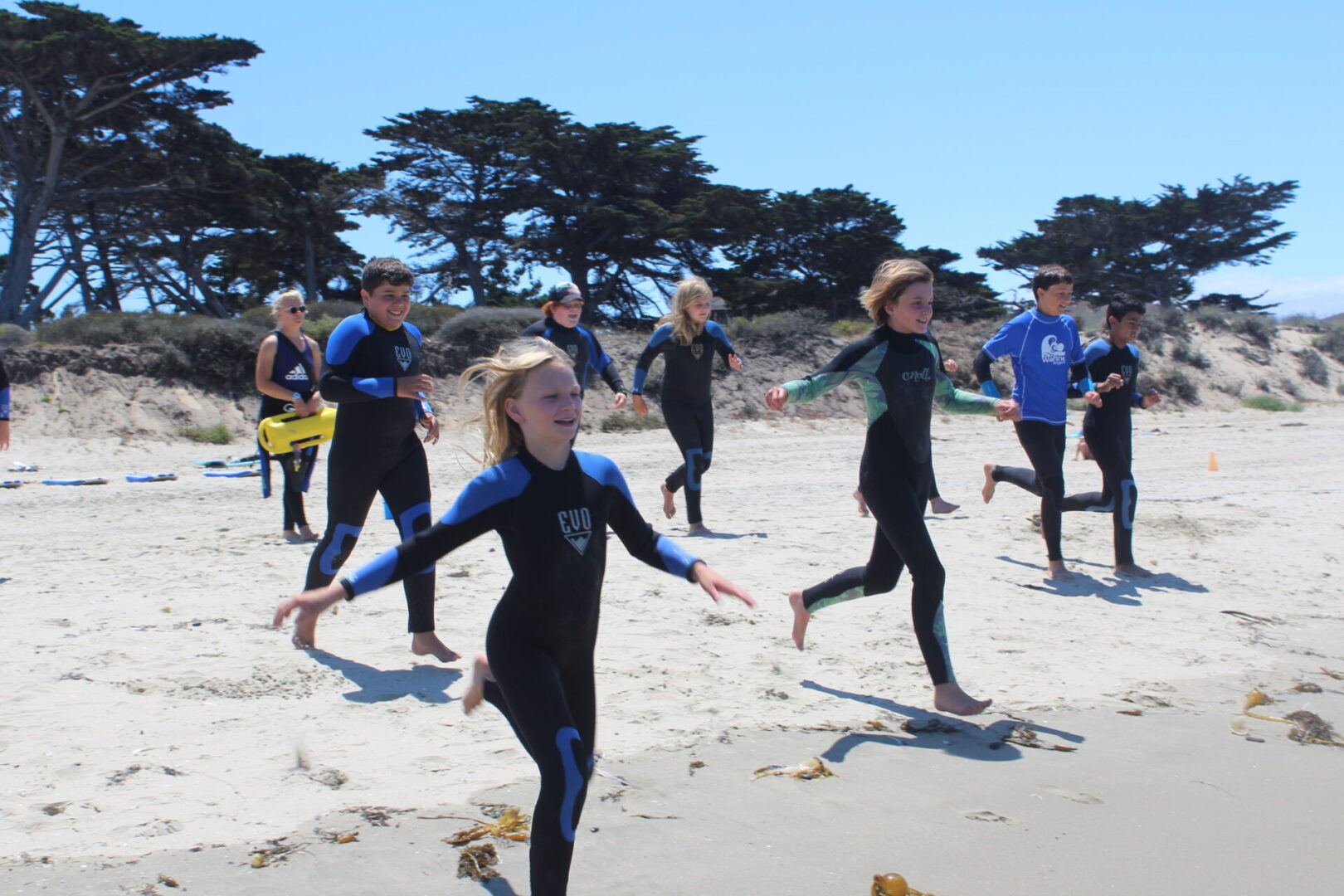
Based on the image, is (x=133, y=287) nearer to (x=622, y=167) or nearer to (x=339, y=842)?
(x=622, y=167)

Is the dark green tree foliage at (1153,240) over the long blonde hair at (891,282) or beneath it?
over

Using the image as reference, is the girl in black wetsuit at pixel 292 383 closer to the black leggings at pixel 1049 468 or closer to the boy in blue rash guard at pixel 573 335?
the boy in blue rash guard at pixel 573 335

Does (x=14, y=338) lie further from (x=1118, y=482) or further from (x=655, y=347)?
(x=1118, y=482)

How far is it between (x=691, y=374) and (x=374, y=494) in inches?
162

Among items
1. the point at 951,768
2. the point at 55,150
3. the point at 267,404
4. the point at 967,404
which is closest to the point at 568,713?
the point at 951,768

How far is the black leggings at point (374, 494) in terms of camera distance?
212 inches

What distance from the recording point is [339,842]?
3465 mm

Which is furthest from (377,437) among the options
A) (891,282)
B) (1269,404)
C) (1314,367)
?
(1314,367)

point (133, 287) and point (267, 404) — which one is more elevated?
point (133, 287)

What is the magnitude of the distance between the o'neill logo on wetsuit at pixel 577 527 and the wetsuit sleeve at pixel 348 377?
2.26m

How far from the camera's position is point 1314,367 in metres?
37.6

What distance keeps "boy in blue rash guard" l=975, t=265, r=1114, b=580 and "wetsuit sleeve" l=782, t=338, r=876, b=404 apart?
2.66m

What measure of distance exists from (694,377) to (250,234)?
28926mm

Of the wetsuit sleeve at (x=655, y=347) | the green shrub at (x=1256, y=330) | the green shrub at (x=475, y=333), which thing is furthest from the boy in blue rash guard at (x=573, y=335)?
the green shrub at (x=1256, y=330)
